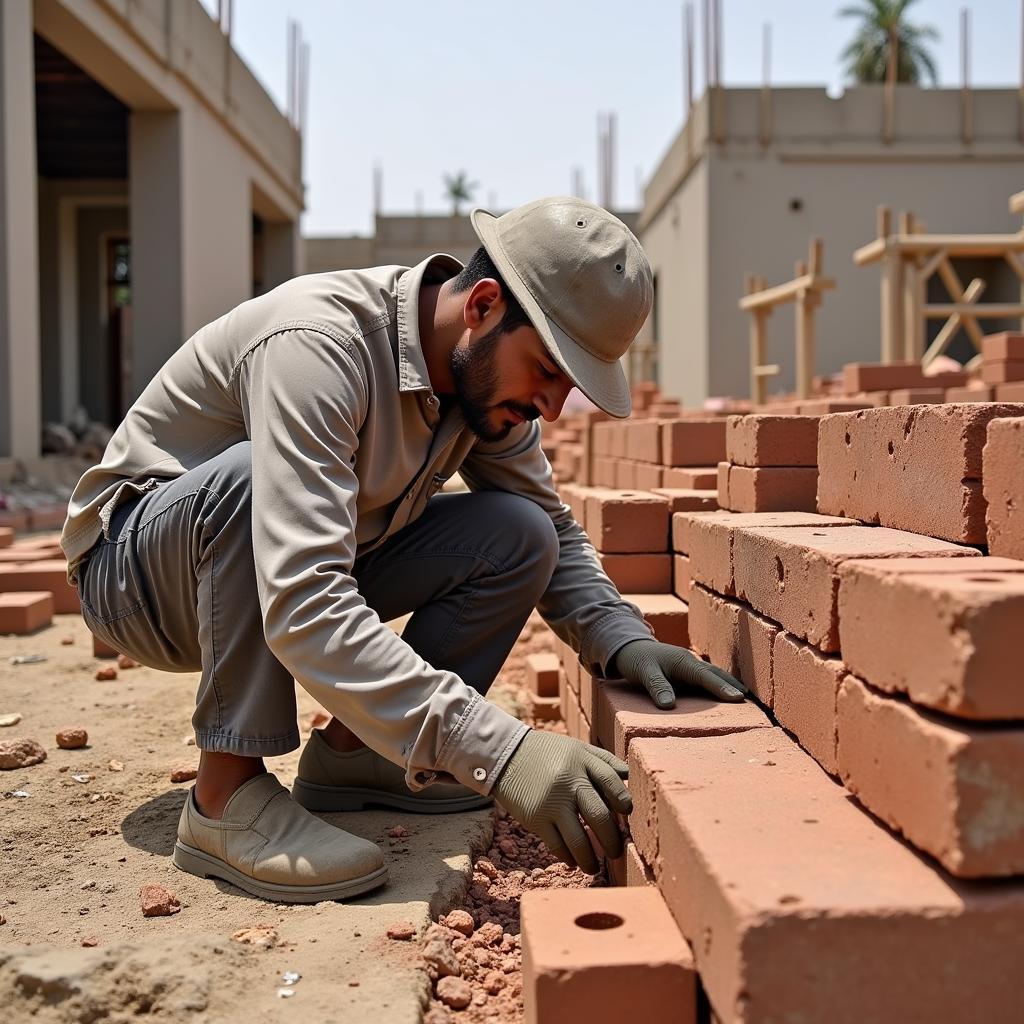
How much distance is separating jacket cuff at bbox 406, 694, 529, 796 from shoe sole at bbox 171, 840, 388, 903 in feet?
1.07

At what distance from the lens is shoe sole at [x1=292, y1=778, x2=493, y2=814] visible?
8.72 ft

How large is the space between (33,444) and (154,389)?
7072 millimetres

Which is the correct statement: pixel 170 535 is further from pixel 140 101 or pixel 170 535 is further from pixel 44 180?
pixel 44 180

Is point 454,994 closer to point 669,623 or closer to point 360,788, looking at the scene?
point 360,788

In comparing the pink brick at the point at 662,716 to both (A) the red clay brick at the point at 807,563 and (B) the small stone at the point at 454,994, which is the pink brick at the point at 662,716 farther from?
(B) the small stone at the point at 454,994

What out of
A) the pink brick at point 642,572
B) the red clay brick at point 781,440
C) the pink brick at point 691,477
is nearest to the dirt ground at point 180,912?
the pink brick at point 642,572

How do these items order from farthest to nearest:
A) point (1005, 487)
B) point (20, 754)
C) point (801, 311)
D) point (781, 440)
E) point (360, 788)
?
point (801, 311) < point (781, 440) < point (20, 754) < point (360, 788) < point (1005, 487)

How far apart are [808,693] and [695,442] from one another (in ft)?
7.76

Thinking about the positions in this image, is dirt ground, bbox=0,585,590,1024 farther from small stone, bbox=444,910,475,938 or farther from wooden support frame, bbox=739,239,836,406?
wooden support frame, bbox=739,239,836,406

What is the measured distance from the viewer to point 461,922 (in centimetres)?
206

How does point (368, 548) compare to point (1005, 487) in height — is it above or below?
below

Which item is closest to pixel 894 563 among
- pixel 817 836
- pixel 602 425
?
pixel 817 836

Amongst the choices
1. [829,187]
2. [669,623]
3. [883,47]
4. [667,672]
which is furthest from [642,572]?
[883,47]

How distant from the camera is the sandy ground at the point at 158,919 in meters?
1.68
